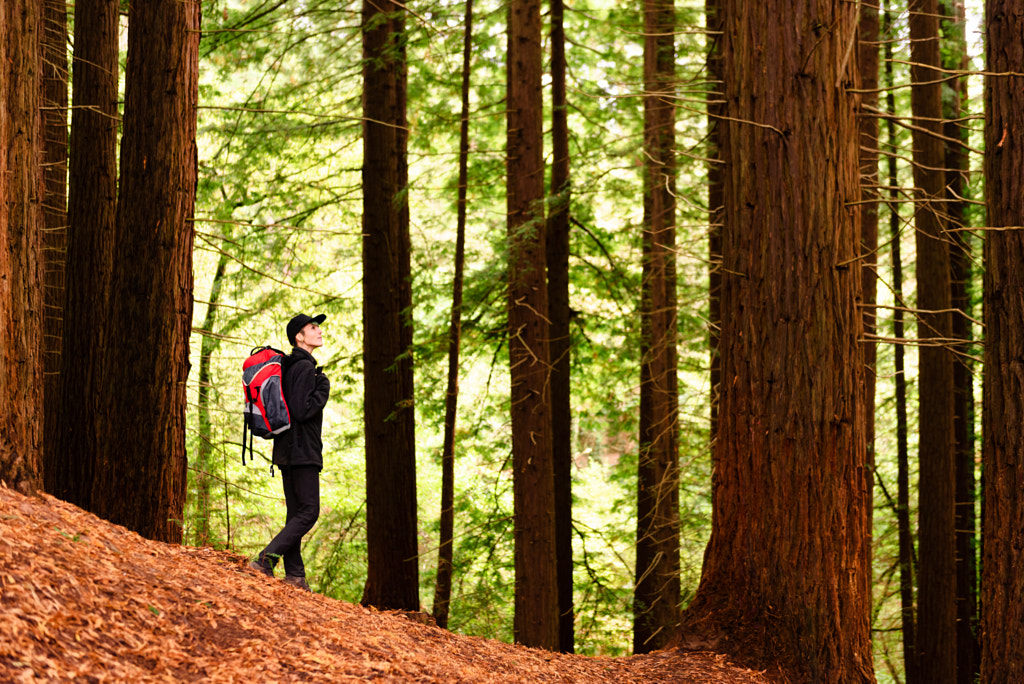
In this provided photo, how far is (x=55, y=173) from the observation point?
9.00m

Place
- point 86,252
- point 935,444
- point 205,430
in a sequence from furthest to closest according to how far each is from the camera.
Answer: point 205,430 < point 935,444 < point 86,252

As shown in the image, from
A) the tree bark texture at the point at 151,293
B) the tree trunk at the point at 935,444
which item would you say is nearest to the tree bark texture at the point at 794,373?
the tree bark texture at the point at 151,293

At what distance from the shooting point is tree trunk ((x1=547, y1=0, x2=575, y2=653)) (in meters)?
12.4

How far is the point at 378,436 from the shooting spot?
34.5 feet

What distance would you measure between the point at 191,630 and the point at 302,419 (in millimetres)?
2429

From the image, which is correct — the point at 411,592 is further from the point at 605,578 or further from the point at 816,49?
the point at 816,49

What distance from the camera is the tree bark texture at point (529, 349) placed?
9656mm

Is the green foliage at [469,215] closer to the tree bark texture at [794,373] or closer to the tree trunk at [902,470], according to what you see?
the tree trunk at [902,470]

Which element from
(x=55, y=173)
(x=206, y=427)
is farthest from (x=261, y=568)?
(x=206, y=427)

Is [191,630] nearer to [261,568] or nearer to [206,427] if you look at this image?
[261,568]

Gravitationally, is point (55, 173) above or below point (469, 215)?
below

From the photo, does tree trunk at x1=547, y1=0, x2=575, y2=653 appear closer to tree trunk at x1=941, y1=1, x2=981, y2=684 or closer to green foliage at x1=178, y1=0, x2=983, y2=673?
green foliage at x1=178, y1=0, x2=983, y2=673

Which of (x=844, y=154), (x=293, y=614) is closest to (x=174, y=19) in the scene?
(x=293, y=614)

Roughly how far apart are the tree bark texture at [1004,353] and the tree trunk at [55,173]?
825 centimetres
